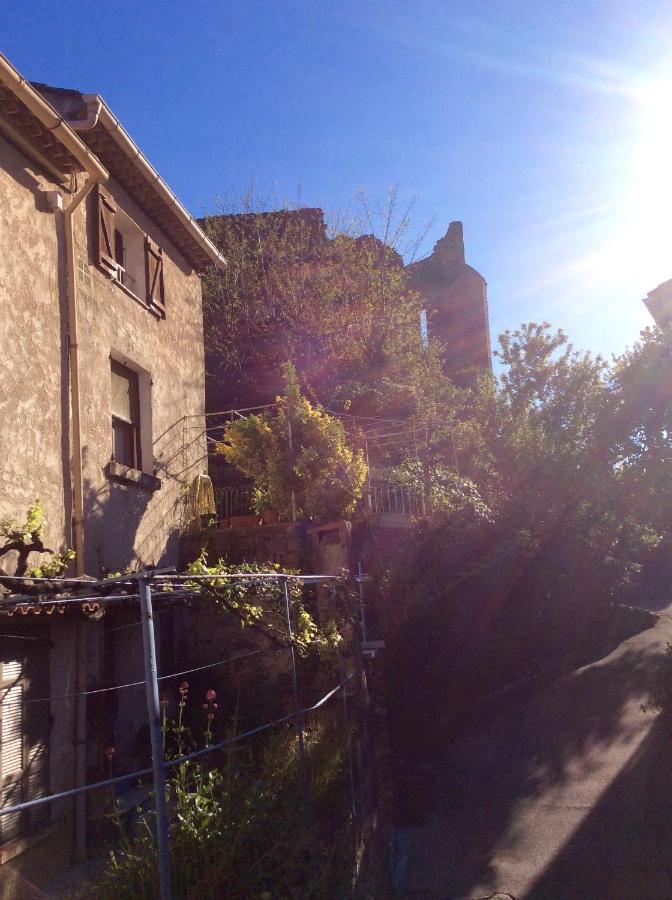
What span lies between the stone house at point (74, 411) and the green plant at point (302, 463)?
1.20 meters

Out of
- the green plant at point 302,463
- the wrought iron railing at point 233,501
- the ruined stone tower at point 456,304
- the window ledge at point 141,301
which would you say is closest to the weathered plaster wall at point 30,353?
the window ledge at point 141,301

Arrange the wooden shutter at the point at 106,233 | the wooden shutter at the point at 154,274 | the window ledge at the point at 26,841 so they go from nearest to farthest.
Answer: the window ledge at the point at 26,841 → the wooden shutter at the point at 106,233 → the wooden shutter at the point at 154,274

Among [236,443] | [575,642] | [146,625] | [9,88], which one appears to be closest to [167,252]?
[236,443]

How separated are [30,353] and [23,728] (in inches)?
131

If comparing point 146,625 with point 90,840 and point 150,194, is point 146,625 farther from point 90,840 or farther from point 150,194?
point 150,194

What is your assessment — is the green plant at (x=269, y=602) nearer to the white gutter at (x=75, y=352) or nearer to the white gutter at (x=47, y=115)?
the white gutter at (x=75, y=352)

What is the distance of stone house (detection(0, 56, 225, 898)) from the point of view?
275 inches

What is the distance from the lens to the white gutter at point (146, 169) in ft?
29.3

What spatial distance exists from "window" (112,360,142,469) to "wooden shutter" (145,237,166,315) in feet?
3.52

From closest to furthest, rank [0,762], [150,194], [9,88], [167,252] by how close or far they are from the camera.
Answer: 1. [0,762]
2. [9,88]
3. [150,194]
4. [167,252]

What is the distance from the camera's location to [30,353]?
7598 mm

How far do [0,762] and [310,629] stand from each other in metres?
2.95

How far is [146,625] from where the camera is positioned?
389 centimetres

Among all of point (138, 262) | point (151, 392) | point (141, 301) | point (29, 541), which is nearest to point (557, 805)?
point (29, 541)
